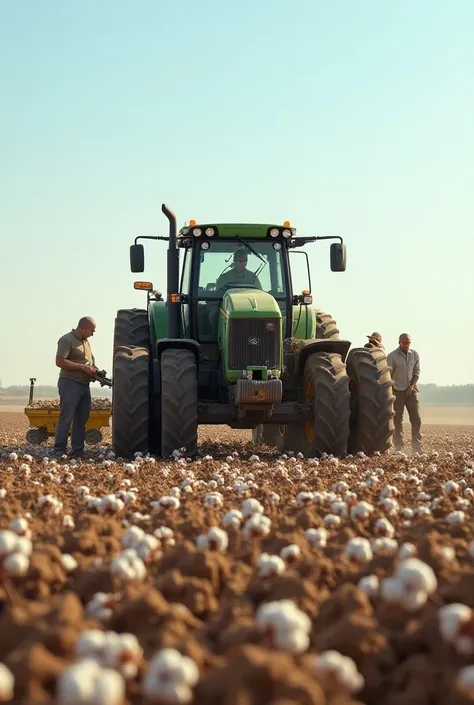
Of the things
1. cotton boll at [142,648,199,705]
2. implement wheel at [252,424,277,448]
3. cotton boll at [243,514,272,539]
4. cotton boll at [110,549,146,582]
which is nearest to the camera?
cotton boll at [142,648,199,705]

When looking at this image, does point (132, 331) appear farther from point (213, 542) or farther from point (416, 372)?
point (213, 542)

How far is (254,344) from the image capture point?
12523 millimetres

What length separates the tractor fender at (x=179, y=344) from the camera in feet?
41.3

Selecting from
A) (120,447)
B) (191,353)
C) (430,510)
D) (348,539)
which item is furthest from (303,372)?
(348,539)

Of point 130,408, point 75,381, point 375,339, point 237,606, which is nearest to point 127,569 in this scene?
point 237,606

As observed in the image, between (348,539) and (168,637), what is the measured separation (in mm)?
2126

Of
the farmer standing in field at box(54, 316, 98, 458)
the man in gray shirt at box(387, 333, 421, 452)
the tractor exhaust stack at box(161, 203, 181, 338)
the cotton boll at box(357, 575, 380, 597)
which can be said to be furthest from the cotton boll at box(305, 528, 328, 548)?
the man in gray shirt at box(387, 333, 421, 452)

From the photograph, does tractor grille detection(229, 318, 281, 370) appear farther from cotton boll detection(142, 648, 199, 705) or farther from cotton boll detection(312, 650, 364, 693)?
cotton boll detection(142, 648, 199, 705)

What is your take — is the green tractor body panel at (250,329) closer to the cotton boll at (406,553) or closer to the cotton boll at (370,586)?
the cotton boll at (406,553)

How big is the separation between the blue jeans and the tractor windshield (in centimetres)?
240

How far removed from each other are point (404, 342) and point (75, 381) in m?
6.48

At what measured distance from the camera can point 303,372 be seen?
13.4 metres

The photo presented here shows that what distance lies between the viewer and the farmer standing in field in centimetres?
1350

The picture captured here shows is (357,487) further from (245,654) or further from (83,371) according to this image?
(83,371)
